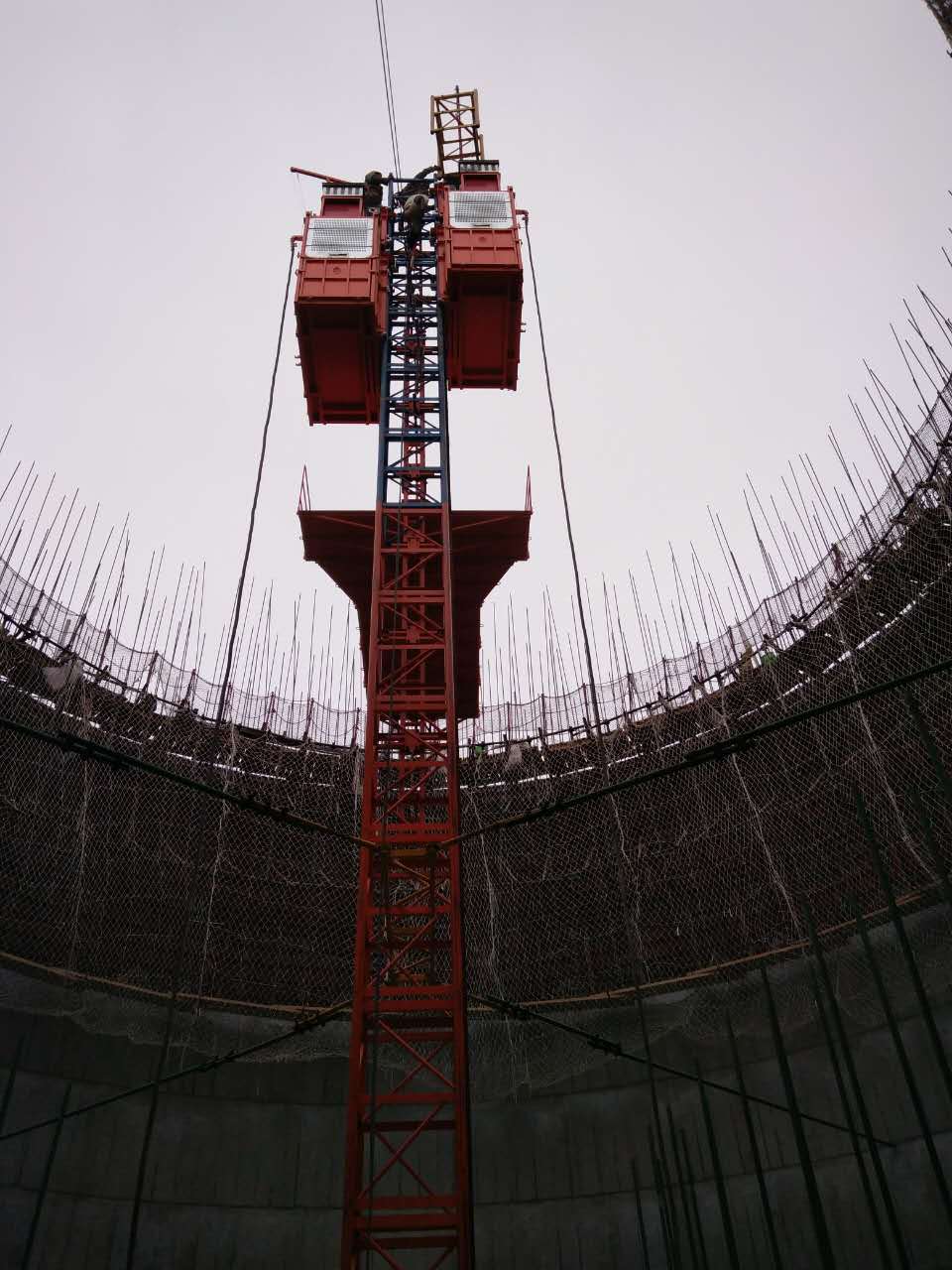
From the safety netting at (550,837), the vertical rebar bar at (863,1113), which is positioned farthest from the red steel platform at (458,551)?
the vertical rebar bar at (863,1113)

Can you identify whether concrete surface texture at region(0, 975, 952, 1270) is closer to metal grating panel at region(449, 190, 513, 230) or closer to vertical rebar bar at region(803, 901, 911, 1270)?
vertical rebar bar at region(803, 901, 911, 1270)

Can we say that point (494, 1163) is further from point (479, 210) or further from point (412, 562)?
point (479, 210)

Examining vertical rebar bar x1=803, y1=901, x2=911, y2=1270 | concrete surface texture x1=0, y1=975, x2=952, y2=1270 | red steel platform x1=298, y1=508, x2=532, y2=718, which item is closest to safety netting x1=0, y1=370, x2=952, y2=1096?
concrete surface texture x1=0, y1=975, x2=952, y2=1270

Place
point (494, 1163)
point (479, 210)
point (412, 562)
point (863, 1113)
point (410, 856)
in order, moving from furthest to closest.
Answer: point (479, 210) → point (494, 1163) → point (412, 562) → point (410, 856) → point (863, 1113)

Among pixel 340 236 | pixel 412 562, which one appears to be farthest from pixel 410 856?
pixel 340 236

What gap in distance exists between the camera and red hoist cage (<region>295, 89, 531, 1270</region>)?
12.9 m

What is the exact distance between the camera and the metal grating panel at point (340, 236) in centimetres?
1740

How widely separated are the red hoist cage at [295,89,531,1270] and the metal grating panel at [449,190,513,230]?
1.4 inches

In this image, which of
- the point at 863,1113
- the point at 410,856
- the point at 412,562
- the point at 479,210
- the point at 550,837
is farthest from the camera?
the point at 550,837

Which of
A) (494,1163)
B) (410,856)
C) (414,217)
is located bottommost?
(494,1163)

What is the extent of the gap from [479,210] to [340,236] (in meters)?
2.81

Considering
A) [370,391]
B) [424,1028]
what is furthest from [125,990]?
[370,391]

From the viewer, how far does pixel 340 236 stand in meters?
17.7

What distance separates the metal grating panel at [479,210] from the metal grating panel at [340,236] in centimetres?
171
